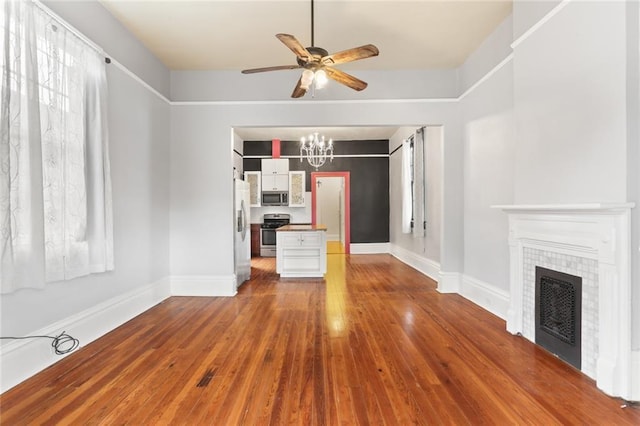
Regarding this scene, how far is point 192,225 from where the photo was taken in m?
4.39

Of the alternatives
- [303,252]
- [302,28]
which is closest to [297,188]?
[303,252]

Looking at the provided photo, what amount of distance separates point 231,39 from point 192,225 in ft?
7.91

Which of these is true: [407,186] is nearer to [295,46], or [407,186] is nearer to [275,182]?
[275,182]

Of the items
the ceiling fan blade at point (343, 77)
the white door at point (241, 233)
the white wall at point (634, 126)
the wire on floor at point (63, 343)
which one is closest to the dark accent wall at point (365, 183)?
the white door at point (241, 233)

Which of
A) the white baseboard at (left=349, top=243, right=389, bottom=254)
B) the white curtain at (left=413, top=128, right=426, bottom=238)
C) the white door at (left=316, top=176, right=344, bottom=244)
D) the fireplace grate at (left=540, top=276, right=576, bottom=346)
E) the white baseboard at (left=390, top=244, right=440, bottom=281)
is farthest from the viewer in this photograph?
the white door at (left=316, top=176, right=344, bottom=244)

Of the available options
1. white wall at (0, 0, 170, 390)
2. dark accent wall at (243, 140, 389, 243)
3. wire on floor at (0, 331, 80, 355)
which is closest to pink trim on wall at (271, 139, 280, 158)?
dark accent wall at (243, 140, 389, 243)

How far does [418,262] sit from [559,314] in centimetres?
370

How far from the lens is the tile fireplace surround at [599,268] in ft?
6.36

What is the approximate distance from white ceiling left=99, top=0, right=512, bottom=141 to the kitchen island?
2.69 m

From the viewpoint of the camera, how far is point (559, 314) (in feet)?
8.00

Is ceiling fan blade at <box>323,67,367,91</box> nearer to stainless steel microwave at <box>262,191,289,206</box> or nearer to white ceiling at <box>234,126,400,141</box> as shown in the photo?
white ceiling at <box>234,126,400,141</box>

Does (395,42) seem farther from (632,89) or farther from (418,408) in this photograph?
(418,408)

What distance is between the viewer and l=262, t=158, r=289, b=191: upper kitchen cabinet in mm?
8383

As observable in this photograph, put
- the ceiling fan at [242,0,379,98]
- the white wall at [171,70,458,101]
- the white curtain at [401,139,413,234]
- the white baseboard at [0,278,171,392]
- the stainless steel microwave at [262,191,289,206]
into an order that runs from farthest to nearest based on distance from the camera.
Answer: the stainless steel microwave at [262,191,289,206] → the white curtain at [401,139,413,234] → the white wall at [171,70,458,101] → the ceiling fan at [242,0,379,98] → the white baseboard at [0,278,171,392]
